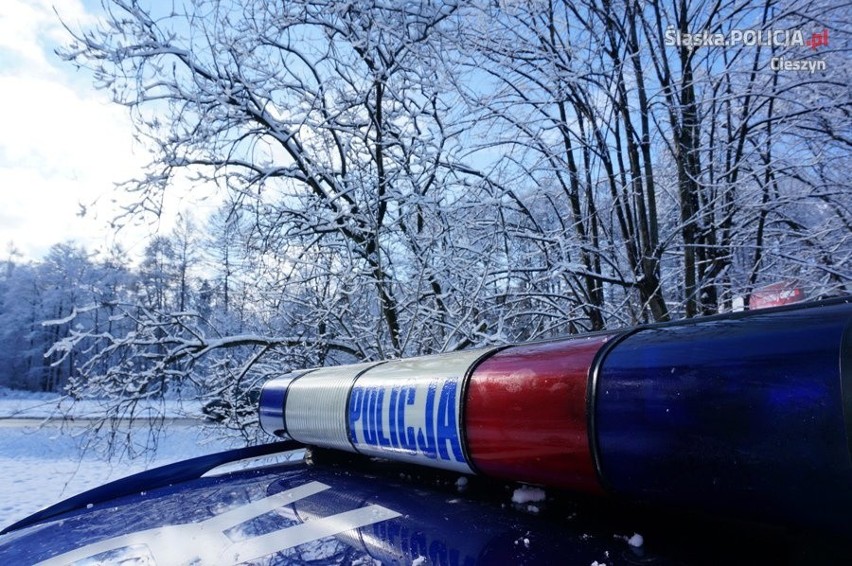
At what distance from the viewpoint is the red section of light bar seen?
114 centimetres

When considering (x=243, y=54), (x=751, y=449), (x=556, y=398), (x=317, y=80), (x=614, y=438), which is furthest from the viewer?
(x=317, y=80)

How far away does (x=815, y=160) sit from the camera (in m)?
4.52

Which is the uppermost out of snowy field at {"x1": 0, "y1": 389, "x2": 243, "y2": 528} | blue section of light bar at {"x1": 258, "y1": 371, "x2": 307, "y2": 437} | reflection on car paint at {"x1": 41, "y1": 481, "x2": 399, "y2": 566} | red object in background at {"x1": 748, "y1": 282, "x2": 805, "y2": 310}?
red object in background at {"x1": 748, "y1": 282, "x2": 805, "y2": 310}

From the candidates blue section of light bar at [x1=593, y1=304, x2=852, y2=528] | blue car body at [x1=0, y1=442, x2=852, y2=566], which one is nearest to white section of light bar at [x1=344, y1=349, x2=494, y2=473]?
blue car body at [x1=0, y1=442, x2=852, y2=566]

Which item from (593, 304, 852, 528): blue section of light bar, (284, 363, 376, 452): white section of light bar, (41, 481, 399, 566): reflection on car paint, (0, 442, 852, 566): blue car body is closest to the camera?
(593, 304, 852, 528): blue section of light bar

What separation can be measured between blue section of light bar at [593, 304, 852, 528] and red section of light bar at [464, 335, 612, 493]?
6cm

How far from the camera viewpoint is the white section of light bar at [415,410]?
4.85 ft

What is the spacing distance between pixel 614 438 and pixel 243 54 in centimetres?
588

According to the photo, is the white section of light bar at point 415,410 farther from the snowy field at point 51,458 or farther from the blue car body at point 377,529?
the snowy field at point 51,458

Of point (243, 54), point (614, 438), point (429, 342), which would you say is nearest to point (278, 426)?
point (614, 438)

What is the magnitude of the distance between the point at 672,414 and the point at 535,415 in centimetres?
34

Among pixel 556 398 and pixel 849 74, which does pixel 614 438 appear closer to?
pixel 556 398

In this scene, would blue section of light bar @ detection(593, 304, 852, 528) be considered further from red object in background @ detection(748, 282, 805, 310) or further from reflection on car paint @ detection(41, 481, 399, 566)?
red object in background @ detection(748, 282, 805, 310)

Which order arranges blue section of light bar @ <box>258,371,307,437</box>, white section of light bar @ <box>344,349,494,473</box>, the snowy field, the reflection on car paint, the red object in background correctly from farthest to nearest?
the snowy field < the red object in background < blue section of light bar @ <box>258,371,307,437</box> < white section of light bar @ <box>344,349,494,473</box> < the reflection on car paint
